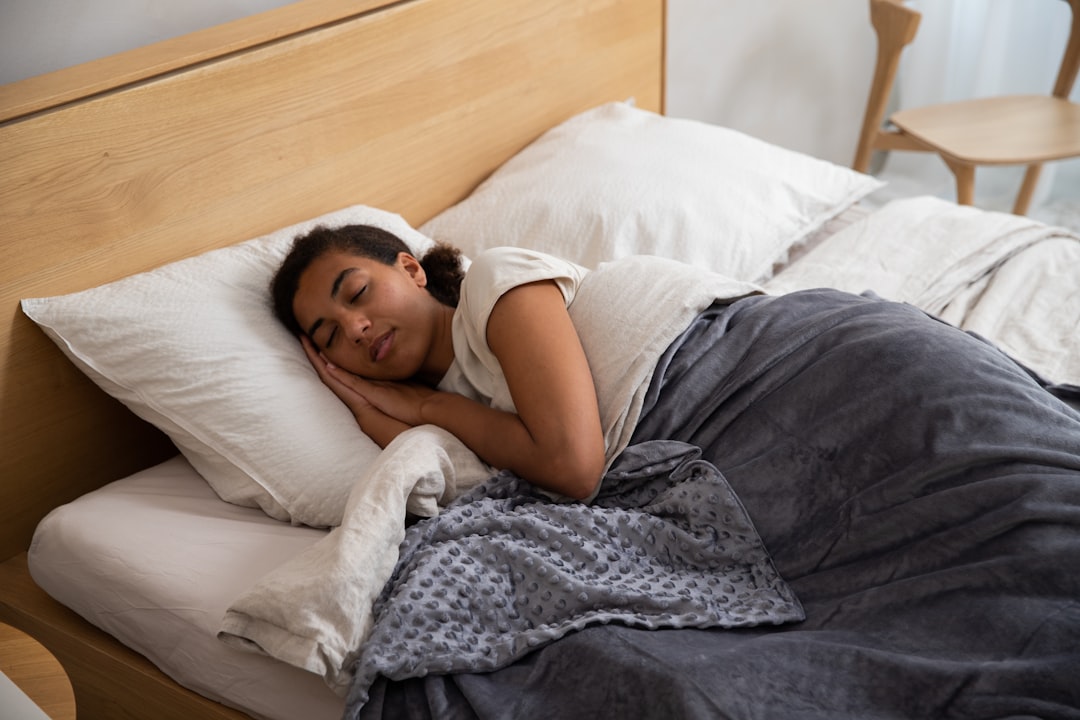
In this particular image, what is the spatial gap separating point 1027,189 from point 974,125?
0.25m

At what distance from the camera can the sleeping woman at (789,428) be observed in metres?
0.91

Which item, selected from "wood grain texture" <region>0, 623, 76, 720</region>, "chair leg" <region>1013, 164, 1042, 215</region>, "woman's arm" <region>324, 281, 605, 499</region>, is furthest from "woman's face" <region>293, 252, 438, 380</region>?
"chair leg" <region>1013, 164, 1042, 215</region>

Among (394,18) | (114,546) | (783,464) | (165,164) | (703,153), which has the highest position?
(394,18)

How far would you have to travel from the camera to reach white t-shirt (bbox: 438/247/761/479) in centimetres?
125

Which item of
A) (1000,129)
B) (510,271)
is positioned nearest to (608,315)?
(510,271)

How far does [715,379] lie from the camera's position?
1.25 meters

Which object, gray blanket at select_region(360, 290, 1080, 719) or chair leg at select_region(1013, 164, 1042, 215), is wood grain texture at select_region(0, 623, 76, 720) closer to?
gray blanket at select_region(360, 290, 1080, 719)

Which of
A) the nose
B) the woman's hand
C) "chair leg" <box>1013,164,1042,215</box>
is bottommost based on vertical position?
"chair leg" <box>1013,164,1042,215</box>

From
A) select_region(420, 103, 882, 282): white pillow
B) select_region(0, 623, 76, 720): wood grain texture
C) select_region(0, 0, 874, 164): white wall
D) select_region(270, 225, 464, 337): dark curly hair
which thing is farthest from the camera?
select_region(0, 0, 874, 164): white wall

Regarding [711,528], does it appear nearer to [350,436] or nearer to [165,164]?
[350,436]

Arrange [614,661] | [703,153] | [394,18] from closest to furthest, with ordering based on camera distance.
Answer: [614,661] → [394,18] → [703,153]

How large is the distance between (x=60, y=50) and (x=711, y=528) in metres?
1.15

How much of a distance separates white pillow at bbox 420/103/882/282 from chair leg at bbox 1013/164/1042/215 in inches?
31.7

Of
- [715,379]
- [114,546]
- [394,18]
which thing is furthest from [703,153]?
[114,546]
